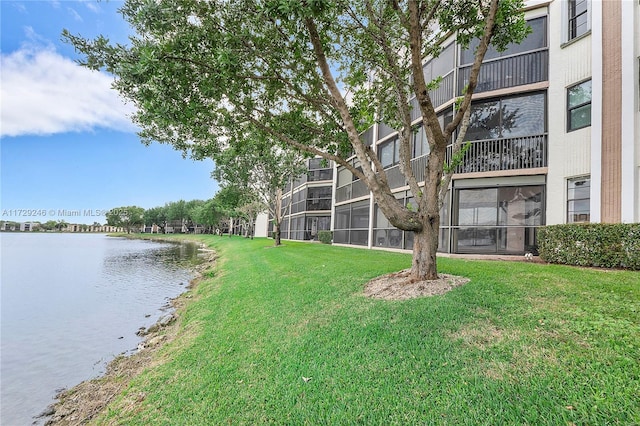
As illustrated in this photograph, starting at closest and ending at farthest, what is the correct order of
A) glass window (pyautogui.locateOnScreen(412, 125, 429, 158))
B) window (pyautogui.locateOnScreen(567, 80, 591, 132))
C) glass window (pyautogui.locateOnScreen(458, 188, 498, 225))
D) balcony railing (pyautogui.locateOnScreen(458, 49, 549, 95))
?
window (pyautogui.locateOnScreen(567, 80, 591, 132)) → balcony railing (pyautogui.locateOnScreen(458, 49, 549, 95)) → glass window (pyautogui.locateOnScreen(458, 188, 498, 225)) → glass window (pyautogui.locateOnScreen(412, 125, 429, 158))

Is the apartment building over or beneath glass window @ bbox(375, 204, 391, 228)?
over

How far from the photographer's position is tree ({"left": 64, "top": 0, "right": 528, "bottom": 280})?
17.9 ft

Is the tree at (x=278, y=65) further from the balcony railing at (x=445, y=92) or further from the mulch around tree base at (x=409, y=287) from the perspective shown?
the balcony railing at (x=445, y=92)

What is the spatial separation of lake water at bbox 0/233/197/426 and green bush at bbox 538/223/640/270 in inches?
452

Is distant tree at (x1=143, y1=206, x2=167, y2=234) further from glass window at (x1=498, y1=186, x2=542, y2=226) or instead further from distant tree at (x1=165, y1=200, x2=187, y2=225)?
glass window at (x1=498, y1=186, x2=542, y2=226)

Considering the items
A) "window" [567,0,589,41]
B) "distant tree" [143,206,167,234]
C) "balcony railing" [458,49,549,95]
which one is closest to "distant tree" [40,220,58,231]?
"distant tree" [143,206,167,234]

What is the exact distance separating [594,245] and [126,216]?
115 m

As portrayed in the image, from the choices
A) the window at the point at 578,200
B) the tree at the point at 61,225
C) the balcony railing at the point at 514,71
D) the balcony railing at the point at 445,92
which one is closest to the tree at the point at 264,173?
the balcony railing at the point at 445,92

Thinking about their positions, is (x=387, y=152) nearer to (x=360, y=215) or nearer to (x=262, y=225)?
(x=360, y=215)

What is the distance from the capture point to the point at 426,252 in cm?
620

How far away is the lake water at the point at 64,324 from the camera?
19.5 feet

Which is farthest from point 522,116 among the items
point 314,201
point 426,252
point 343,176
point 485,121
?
point 314,201

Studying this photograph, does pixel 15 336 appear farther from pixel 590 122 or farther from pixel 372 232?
A: pixel 590 122

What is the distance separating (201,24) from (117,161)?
54113 millimetres
